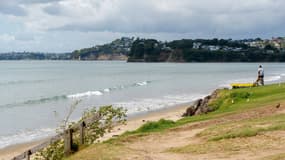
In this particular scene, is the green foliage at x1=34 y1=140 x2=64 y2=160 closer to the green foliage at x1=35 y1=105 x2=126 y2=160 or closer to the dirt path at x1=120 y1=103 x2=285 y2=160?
the green foliage at x1=35 y1=105 x2=126 y2=160

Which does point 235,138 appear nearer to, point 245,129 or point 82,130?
point 245,129

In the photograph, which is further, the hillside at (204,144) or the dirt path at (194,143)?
the hillside at (204,144)

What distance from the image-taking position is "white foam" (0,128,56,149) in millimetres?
21594

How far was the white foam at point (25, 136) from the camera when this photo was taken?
70.8 feet

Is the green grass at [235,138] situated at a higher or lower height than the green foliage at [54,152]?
higher

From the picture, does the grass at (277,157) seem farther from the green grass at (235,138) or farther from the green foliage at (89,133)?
the green foliage at (89,133)

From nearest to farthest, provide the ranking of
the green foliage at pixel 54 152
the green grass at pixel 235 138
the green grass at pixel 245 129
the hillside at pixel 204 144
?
1. the hillside at pixel 204 144
2. the green grass at pixel 235 138
3. the green foliage at pixel 54 152
4. the green grass at pixel 245 129

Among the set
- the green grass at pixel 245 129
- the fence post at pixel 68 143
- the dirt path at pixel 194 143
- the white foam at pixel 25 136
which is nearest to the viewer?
the dirt path at pixel 194 143

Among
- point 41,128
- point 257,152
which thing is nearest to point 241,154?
point 257,152

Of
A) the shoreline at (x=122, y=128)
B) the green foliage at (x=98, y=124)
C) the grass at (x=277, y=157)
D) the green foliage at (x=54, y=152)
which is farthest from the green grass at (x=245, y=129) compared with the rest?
the shoreline at (x=122, y=128)

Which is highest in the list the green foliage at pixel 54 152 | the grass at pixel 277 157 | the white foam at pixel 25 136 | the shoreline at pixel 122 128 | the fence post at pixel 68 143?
the grass at pixel 277 157

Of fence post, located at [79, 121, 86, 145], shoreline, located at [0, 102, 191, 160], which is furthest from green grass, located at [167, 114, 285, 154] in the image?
shoreline, located at [0, 102, 191, 160]

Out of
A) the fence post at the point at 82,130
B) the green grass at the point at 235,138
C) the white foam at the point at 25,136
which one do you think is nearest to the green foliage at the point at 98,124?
the fence post at the point at 82,130

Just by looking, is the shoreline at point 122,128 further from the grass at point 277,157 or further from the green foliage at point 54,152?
the grass at point 277,157
